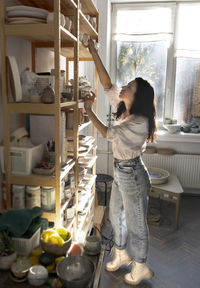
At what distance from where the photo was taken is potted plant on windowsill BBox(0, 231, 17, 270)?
1067mm

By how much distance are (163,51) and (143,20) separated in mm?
481

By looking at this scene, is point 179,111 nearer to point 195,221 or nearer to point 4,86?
point 195,221

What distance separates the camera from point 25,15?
1.29 meters

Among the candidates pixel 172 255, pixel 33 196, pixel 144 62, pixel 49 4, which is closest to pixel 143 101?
pixel 49 4

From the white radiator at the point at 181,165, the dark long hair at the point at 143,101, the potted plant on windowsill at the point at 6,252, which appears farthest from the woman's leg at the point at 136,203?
the white radiator at the point at 181,165

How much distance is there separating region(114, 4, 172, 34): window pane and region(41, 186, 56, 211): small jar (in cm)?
293

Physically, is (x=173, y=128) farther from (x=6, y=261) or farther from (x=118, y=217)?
(x=6, y=261)

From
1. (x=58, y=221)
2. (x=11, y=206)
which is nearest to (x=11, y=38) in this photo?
(x=11, y=206)

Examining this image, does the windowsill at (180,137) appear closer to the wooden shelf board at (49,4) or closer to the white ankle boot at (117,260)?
the white ankle boot at (117,260)

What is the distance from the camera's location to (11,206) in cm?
147

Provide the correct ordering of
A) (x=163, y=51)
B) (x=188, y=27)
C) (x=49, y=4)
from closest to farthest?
1. (x=49, y=4)
2. (x=188, y=27)
3. (x=163, y=51)

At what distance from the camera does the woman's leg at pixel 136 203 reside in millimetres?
1903

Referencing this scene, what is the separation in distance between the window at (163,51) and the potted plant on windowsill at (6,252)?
3.14 metres

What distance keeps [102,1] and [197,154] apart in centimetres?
227
